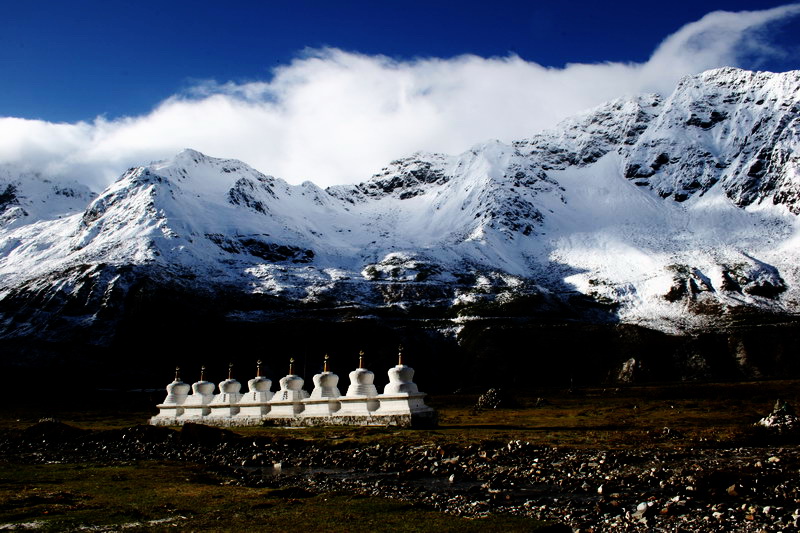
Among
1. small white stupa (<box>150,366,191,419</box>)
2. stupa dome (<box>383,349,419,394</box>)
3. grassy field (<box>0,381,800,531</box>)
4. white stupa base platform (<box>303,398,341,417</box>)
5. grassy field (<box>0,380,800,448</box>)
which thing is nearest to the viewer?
grassy field (<box>0,381,800,531</box>)

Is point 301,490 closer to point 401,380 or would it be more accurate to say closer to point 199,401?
point 401,380

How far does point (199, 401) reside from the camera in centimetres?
6550

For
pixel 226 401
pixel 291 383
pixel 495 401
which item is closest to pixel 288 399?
pixel 291 383

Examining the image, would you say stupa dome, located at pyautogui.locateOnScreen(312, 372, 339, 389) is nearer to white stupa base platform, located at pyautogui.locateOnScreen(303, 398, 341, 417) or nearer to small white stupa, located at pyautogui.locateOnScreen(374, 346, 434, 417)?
white stupa base platform, located at pyautogui.locateOnScreen(303, 398, 341, 417)

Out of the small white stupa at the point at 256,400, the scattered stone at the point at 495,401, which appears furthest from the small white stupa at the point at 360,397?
the scattered stone at the point at 495,401

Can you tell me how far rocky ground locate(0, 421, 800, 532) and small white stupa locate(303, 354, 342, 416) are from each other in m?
7.82

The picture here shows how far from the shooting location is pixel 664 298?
193375 millimetres

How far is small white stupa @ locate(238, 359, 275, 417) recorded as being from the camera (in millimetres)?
60062

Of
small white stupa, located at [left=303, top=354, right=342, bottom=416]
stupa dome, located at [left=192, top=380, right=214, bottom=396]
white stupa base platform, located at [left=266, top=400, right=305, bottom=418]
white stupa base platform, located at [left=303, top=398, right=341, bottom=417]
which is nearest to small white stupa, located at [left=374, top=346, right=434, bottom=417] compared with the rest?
white stupa base platform, located at [left=303, top=398, right=341, bottom=417]

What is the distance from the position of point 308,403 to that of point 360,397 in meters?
5.63

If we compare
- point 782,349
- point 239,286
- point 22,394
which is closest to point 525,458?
point 22,394

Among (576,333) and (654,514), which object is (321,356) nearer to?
(576,333)

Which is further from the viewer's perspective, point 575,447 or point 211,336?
point 211,336

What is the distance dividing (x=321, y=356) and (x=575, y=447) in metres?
108
